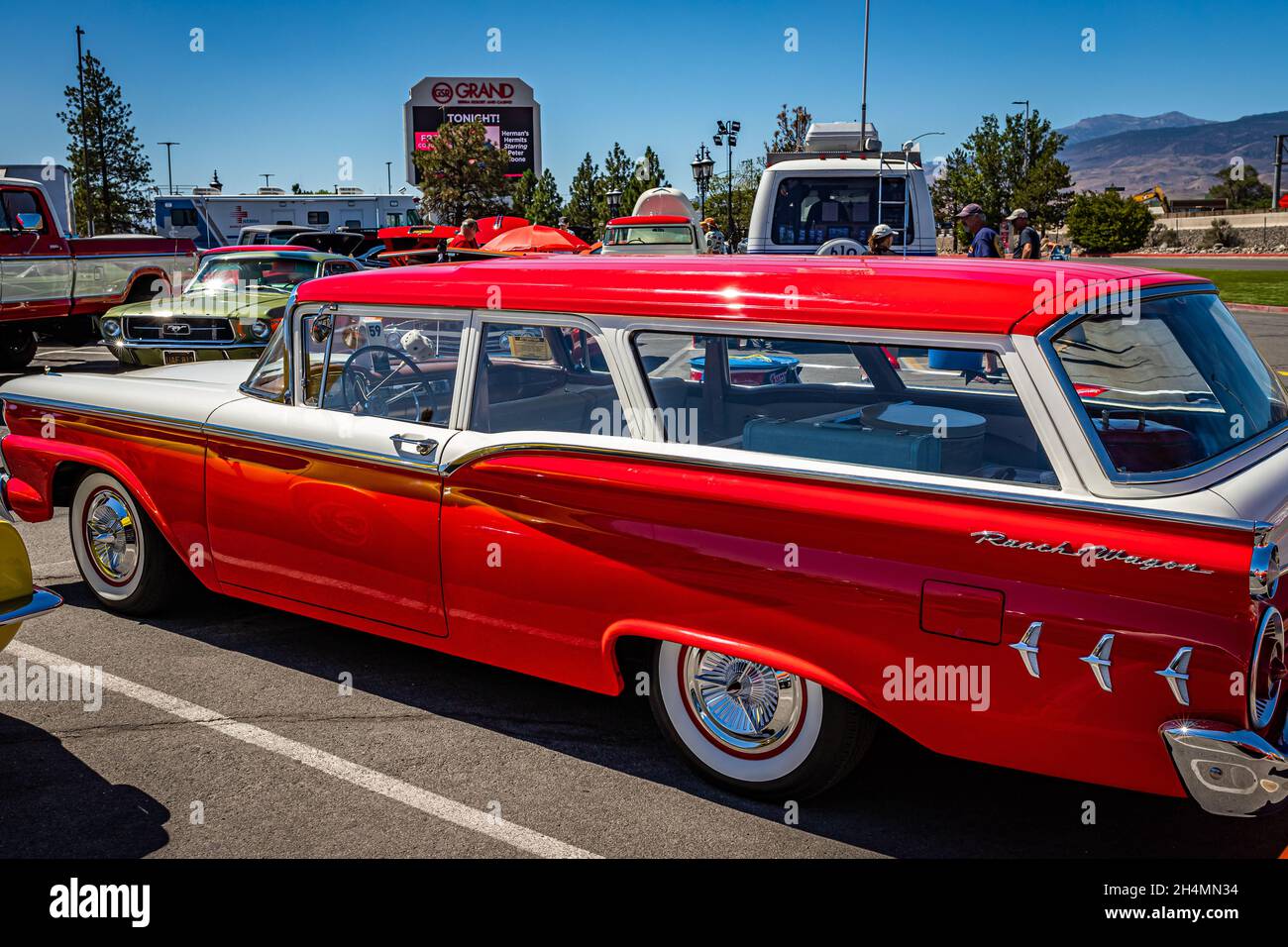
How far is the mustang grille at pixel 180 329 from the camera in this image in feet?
37.9

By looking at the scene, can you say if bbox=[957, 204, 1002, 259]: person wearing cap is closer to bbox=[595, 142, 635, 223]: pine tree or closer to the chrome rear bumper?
the chrome rear bumper

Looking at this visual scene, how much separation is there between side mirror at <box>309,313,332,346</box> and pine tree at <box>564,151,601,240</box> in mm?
46921

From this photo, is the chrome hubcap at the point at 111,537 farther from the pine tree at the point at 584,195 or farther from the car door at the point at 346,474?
the pine tree at the point at 584,195

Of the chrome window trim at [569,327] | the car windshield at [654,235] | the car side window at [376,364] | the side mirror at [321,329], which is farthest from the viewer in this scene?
the car windshield at [654,235]

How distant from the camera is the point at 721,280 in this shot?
362cm

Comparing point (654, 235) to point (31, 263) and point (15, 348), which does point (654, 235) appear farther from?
point (15, 348)

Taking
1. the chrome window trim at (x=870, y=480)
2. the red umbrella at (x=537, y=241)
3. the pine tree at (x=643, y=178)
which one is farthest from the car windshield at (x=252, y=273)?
the pine tree at (x=643, y=178)

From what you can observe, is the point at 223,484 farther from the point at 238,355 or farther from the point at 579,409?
the point at 238,355

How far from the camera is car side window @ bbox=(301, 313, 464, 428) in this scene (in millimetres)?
4359

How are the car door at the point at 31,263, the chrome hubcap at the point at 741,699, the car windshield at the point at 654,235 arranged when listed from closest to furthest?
the chrome hubcap at the point at 741,699 → the car door at the point at 31,263 → the car windshield at the point at 654,235

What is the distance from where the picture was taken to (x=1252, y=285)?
29.7 metres

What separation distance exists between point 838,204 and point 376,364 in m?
9.00

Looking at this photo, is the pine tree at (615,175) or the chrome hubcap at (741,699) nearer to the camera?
the chrome hubcap at (741,699)

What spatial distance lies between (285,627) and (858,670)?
9.97 ft
